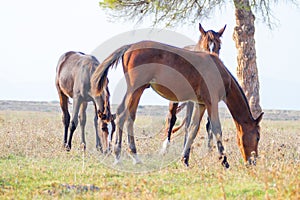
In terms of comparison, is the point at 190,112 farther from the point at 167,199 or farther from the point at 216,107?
the point at 167,199

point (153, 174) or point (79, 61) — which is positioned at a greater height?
point (79, 61)

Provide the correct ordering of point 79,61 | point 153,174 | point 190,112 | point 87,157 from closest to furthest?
point 153,174 < point 87,157 < point 190,112 < point 79,61

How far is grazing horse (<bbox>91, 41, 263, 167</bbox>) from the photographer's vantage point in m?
8.59

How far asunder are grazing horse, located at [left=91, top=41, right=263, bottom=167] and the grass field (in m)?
0.54

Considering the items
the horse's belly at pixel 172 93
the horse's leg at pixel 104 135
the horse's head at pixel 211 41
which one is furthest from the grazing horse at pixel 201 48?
the horse's belly at pixel 172 93

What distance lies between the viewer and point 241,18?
15180 millimetres

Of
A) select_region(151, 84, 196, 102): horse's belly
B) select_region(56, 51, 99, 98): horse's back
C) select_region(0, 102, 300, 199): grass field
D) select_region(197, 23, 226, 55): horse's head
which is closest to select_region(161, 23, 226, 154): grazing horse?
select_region(197, 23, 226, 55): horse's head

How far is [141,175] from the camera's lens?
7676 millimetres

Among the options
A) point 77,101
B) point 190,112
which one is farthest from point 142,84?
point 77,101

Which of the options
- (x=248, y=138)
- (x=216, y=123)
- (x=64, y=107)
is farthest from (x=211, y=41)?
A: (x=64, y=107)

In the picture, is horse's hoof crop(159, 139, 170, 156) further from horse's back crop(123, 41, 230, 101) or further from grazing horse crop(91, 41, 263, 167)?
horse's back crop(123, 41, 230, 101)

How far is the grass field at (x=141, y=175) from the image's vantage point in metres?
5.98

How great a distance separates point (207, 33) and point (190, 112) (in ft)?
5.54

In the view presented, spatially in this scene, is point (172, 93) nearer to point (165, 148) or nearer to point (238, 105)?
point (238, 105)
